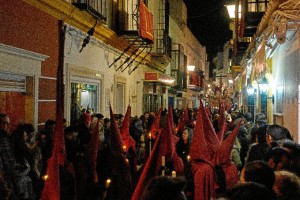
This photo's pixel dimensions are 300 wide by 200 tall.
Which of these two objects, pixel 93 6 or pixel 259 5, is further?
pixel 259 5

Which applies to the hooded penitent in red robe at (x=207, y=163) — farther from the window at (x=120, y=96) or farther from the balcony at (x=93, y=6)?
the window at (x=120, y=96)

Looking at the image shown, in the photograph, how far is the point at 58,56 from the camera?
11594 millimetres

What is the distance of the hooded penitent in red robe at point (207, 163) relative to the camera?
6.47m

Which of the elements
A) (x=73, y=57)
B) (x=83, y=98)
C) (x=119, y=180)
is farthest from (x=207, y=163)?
(x=83, y=98)

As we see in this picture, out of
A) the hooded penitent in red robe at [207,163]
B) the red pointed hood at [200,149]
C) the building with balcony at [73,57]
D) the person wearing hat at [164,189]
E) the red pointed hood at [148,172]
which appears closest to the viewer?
the person wearing hat at [164,189]

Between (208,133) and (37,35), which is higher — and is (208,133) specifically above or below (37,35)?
below

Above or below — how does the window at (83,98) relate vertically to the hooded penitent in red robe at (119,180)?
above

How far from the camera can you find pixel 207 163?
6582 millimetres

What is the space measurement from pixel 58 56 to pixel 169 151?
5.42 metres

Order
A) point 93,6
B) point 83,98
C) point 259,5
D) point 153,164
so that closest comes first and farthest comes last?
point 153,164 → point 93,6 → point 83,98 → point 259,5

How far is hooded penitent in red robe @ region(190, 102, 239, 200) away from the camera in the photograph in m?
6.47

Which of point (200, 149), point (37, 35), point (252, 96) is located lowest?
point (200, 149)

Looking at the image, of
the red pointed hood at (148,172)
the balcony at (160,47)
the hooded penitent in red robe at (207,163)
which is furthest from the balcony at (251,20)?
the balcony at (160,47)

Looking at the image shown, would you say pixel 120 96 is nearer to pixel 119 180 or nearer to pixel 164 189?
pixel 119 180
